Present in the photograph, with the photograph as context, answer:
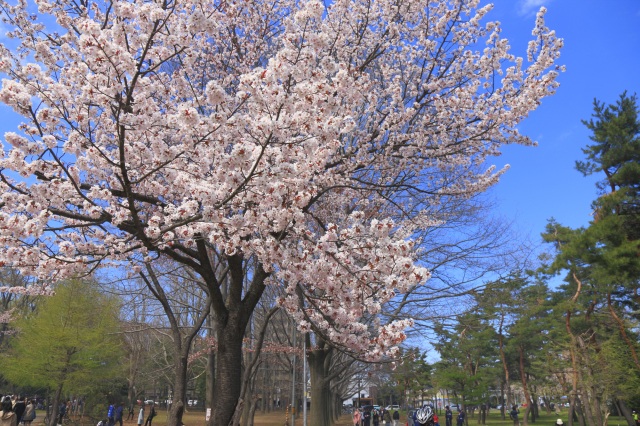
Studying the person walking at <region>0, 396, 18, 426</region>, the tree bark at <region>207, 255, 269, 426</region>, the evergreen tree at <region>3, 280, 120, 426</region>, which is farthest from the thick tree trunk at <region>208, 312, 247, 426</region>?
the evergreen tree at <region>3, 280, 120, 426</region>

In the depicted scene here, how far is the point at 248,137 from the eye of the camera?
5.50m

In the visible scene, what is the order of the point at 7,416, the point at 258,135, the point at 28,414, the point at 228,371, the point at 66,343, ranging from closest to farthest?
the point at 258,135
the point at 228,371
the point at 7,416
the point at 28,414
the point at 66,343

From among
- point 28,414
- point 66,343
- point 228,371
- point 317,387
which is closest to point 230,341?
point 228,371

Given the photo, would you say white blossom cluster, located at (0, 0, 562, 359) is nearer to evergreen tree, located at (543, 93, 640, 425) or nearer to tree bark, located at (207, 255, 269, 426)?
tree bark, located at (207, 255, 269, 426)

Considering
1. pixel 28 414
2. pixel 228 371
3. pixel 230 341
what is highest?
pixel 230 341

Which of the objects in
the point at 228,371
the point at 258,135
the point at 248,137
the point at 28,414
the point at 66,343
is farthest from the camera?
the point at 66,343

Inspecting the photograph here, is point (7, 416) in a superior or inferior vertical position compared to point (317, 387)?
inferior

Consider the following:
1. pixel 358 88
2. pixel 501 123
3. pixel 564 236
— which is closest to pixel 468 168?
pixel 501 123

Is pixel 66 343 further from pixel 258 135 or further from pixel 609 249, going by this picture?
pixel 609 249

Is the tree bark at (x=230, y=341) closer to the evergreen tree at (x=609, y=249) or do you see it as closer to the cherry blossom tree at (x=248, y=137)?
the cherry blossom tree at (x=248, y=137)

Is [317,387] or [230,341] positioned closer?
[230,341]

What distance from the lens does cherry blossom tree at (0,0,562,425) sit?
455 centimetres

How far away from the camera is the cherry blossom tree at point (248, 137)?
4.55 metres

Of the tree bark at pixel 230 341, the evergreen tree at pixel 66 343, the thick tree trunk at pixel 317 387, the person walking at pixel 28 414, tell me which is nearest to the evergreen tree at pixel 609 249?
the thick tree trunk at pixel 317 387
